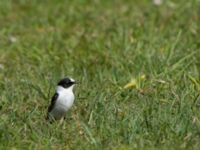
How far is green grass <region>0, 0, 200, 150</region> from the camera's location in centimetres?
814

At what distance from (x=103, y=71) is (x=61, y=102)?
1.68 metres

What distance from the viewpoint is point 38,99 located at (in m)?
9.88

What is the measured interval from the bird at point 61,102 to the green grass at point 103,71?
94 millimetres

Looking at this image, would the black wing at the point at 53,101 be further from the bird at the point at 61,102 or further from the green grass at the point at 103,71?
the green grass at the point at 103,71

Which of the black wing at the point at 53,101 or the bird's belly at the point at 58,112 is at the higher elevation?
the black wing at the point at 53,101

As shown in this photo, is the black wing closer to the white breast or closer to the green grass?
the white breast

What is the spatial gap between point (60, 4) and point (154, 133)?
677 cm

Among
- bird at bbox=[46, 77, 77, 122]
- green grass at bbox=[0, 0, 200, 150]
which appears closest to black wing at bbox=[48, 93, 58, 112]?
bird at bbox=[46, 77, 77, 122]

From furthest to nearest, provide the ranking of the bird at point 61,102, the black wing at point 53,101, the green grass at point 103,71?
the black wing at point 53,101, the bird at point 61,102, the green grass at point 103,71

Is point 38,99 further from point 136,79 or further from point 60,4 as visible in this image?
point 60,4

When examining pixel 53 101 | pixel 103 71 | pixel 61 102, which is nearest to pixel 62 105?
pixel 61 102

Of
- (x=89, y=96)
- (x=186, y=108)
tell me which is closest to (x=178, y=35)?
(x=89, y=96)

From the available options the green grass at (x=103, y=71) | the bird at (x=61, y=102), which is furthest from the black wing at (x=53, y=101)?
the green grass at (x=103, y=71)

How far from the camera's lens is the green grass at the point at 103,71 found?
8.14 metres
